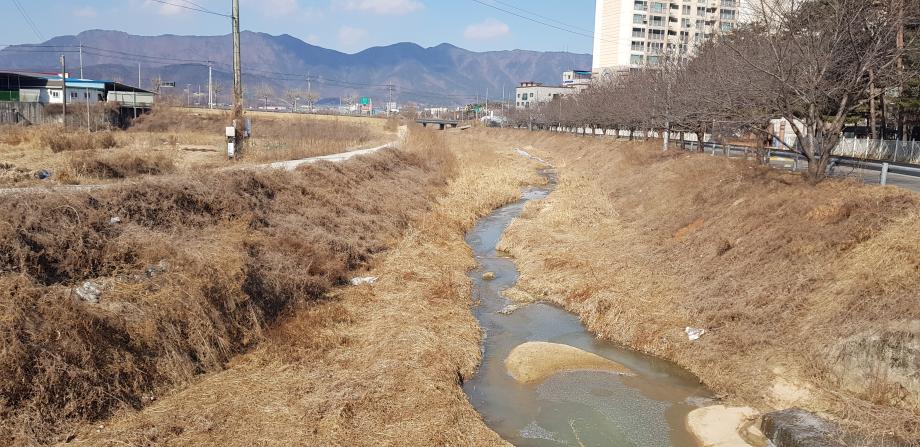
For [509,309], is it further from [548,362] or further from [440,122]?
[440,122]

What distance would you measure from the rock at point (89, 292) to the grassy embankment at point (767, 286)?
10.0m

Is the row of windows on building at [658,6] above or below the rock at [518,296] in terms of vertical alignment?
above

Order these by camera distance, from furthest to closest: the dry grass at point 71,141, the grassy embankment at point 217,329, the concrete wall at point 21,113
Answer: the concrete wall at point 21,113 < the dry grass at point 71,141 < the grassy embankment at point 217,329

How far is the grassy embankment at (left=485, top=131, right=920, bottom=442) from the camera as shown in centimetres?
938

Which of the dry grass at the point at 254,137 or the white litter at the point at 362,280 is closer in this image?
the white litter at the point at 362,280

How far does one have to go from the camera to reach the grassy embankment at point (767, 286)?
9.38m

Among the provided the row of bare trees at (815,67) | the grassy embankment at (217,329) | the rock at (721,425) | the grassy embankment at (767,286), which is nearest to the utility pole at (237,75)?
the grassy embankment at (217,329)

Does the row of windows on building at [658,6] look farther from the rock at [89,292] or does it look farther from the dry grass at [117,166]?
the rock at [89,292]

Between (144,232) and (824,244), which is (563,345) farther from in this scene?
(144,232)

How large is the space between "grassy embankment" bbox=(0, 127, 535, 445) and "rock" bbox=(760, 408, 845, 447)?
4.09 metres

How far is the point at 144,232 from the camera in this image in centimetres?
1273

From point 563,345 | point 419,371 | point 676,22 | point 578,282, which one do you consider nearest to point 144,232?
point 419,371

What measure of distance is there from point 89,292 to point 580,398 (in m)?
8.38

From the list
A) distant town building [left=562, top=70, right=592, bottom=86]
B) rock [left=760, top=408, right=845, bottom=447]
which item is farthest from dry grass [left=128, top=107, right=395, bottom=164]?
distant town building [left=562, top=70, right=592, bottom=86]
